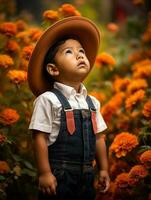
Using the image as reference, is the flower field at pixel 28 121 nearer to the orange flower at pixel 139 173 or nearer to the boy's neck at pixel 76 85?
the orange flower at pixel 139 173

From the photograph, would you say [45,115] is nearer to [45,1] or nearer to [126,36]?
[126,36]

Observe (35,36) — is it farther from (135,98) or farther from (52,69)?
(135,98)

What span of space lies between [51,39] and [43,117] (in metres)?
0.54

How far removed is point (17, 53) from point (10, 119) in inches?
34.4

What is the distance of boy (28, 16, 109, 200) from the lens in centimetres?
285

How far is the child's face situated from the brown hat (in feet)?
0.29

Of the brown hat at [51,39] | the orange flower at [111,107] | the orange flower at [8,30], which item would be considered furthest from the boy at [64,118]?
the orange flower at [111,107]

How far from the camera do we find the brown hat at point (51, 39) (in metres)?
2.98

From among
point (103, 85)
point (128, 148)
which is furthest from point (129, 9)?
point (128, 148)

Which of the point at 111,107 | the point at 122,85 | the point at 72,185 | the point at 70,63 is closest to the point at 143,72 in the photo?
the point at 122,85

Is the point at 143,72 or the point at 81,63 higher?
the point at 143,72

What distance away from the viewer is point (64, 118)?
2846mm

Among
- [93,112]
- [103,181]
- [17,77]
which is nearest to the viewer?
[93,112]

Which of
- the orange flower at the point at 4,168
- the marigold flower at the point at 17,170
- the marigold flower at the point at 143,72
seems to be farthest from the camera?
the marigold flower at the point at 143,72
